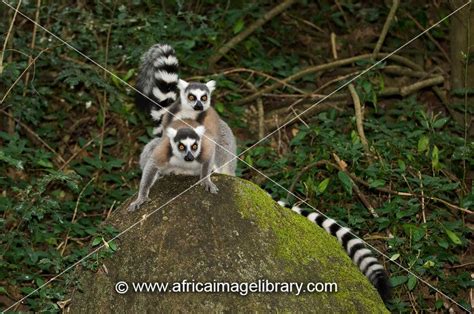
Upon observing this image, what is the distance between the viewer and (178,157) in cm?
514

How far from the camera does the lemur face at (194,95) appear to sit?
239 inches

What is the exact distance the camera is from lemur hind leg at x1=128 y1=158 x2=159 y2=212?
4.89m

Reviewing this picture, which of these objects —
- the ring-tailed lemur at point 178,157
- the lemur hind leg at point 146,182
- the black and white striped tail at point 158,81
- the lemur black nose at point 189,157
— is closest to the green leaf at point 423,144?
the black and white striped tail at point 158,81

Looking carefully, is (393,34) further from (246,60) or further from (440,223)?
(440,223)

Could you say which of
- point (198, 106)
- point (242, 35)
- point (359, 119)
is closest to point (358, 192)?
point (359, 119)

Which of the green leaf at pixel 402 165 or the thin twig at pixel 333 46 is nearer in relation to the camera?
the green leaf at pixel 402 165

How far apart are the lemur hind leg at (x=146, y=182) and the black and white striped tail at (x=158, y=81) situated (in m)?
0.88

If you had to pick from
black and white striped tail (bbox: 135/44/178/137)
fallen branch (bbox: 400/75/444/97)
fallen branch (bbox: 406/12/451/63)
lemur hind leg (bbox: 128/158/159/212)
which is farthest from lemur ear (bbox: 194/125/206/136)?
fallen branch (bbox: 406/12/451/63)

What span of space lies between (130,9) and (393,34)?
11.0 ft

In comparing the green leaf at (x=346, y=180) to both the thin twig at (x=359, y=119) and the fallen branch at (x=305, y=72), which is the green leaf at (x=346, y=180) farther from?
A: the fallen branch at (x=305, y=72)

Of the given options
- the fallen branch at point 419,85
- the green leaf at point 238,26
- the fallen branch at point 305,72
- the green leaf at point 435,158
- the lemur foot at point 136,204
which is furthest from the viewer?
the green leaf at point 238,26

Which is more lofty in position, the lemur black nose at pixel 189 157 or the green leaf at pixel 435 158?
the lemur black nose at pixel 189 157

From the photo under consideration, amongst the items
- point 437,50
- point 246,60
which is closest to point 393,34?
point 437,50

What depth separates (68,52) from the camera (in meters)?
8.52
